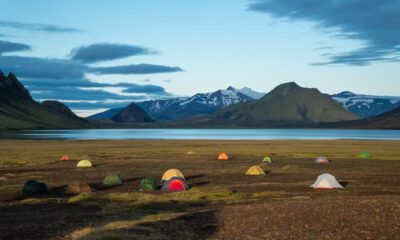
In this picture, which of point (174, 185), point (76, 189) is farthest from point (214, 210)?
point (76, 189)

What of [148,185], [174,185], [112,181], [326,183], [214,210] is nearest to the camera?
[214,210]

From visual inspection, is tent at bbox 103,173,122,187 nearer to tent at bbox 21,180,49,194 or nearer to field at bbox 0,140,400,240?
field at bbox 0,140,400,240

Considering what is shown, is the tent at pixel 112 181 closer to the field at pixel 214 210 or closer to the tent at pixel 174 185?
the field at pixel 214 210

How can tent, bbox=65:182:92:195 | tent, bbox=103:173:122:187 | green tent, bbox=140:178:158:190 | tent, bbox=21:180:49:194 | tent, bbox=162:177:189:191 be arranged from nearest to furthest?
1. tent, bbox=21:180:49:194
2. tent, bbox=65:182:92:195
3. tent, bbox=162:177:189:191
4. green tent, bbox=140:178:158:190
5. tent, bbox=103:173:122:187

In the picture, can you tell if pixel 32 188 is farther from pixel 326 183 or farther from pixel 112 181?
pixel 326 183

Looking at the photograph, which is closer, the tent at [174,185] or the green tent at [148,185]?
the tent at [174,185]

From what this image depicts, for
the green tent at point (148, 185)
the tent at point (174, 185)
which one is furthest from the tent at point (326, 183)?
the green tent at point (148, 185)

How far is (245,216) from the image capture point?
2833cm

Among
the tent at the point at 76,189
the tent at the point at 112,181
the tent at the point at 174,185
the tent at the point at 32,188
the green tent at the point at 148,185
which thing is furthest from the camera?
the tent at the point at 112,181

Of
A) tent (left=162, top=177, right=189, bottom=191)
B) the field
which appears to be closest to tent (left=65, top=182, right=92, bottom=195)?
the field

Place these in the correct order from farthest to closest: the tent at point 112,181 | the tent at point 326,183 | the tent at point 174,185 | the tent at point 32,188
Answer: the tent at point 112,181 < the tent at point 174,185 < the tent at point 326,183 < the tent at point 32,188

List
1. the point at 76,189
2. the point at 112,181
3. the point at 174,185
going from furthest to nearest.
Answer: the point at 112,181
the point at 174,185
the point at 76,189

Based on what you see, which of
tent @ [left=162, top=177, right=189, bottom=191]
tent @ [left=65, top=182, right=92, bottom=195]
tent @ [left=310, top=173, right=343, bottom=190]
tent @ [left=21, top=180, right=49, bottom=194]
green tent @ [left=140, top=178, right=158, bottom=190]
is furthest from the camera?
green tent @ [left=140, top=178, right=158, bottom=190]

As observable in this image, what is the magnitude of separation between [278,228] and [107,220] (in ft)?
31.6
